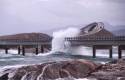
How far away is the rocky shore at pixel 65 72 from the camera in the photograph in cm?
5941

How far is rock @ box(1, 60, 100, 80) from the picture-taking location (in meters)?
59.8

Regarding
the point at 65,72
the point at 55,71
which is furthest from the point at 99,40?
the point at 55,71

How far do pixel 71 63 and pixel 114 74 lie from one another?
23.3 ft

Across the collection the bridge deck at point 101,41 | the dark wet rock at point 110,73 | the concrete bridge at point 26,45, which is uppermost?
the bridge deck at point 101,41

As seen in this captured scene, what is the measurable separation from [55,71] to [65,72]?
1553 mm

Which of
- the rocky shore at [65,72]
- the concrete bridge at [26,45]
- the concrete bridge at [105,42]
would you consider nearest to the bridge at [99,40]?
the concrete bridge at [105,42]

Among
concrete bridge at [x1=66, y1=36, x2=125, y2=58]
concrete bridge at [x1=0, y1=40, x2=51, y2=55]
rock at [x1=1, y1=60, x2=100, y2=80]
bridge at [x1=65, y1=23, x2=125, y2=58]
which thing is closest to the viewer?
rock at [x1=1, y1=60, x2=100, y2=80]

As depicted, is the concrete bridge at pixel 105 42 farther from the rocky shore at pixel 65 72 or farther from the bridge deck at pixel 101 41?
the rocky shore at pixel 65 72

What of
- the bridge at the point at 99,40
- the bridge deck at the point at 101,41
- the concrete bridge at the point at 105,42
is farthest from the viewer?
the bridge deck at the point at 101,41

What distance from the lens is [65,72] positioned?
6044 centimetres

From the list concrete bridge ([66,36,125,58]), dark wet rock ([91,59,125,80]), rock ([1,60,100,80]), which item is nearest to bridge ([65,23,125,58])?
concrete bridge ([66,36,125,58])

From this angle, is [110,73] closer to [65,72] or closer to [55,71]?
[65,72]

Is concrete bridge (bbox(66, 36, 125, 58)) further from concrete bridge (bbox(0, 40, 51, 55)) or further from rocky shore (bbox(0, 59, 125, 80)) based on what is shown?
rocky shore (bbox(0, 59, 125, 80))

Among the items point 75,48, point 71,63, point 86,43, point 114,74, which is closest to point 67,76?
point 71,63
